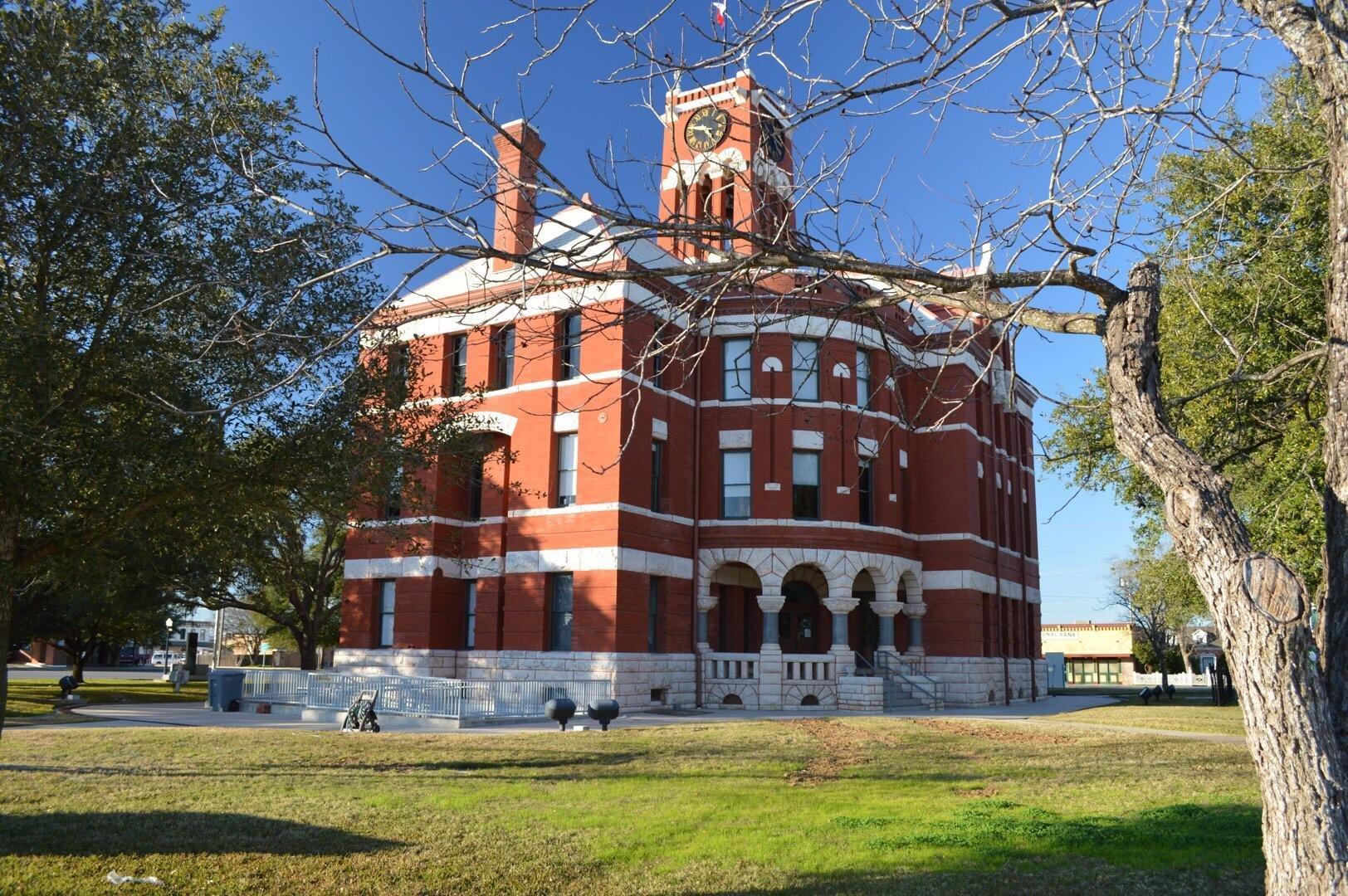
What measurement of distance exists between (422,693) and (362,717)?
2334 mm

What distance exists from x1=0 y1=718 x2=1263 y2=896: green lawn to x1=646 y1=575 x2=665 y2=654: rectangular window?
11.8 m

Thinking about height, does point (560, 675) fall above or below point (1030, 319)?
below

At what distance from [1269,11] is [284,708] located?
2657cm

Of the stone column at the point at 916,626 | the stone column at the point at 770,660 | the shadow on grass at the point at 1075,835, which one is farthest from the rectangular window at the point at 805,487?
the shadow on grass at the point at 1075,835

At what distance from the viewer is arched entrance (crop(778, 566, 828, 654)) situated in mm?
35625

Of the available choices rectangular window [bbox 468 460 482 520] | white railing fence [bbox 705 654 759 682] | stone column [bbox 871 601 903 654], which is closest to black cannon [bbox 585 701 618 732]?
white railing fence [bbox 705 654 759 682]

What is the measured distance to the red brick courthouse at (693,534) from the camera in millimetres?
28938

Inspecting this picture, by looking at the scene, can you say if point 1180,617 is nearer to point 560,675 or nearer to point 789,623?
point 789,623

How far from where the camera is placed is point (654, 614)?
30312mm

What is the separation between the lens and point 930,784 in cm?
1330

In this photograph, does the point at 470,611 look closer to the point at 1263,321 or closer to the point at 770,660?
the point at 770,660

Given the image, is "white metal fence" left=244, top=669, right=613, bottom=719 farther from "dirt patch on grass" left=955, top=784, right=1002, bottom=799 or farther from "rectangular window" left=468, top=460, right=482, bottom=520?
"dirt patch on grass" left=955, top=784, right=1002, bottom=799

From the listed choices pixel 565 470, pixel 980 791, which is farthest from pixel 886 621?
pixel 980 791

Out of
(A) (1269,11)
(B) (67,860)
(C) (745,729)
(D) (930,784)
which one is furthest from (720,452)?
(A) (1269,11)
